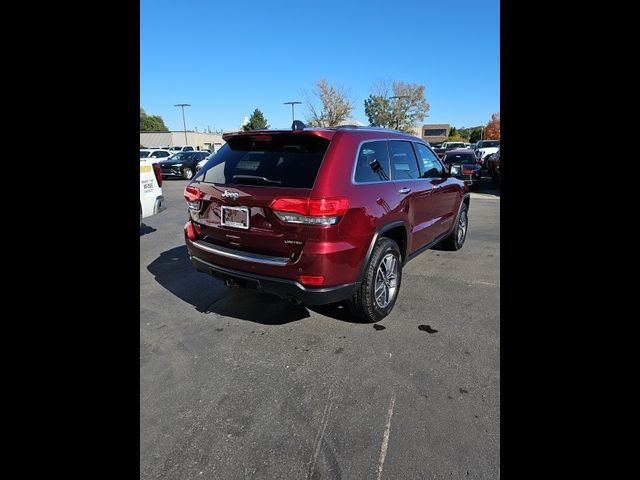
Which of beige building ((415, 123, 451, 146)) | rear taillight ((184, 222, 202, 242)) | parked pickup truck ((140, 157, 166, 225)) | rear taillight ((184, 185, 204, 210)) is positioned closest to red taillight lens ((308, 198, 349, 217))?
rear taillight ((184, 185, 204, 210))

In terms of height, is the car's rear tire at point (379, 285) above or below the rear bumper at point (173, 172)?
below

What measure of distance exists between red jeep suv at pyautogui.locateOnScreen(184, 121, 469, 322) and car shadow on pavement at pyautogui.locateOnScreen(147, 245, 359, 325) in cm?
55

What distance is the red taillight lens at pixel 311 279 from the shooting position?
261 cm

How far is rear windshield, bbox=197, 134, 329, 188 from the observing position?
271cm

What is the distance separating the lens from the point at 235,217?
2863 millimetres

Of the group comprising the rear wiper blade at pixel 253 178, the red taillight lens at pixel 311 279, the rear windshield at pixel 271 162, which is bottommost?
the red taillight lens at pixel 311 279

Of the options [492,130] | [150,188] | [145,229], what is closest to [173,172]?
[145,229]

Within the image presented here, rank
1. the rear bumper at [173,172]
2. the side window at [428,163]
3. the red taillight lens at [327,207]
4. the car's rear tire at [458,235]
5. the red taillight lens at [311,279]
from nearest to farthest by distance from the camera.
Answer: the red taillight lens at [327,207] < the red taillight lens at [311,279] < the side window at [428,163] < the car's rear tire at [458,235] < the rear bumper at [173,172]

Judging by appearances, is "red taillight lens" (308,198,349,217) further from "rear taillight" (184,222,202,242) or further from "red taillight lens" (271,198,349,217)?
"rear taillight" (184,222,202,242)

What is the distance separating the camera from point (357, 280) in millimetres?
2891

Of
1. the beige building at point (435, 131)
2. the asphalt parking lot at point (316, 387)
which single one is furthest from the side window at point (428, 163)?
the beige building at point (435, 131)

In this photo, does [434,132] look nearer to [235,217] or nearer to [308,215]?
[235,217]

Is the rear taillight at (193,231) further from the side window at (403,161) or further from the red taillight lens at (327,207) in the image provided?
the side window at (403,161)
